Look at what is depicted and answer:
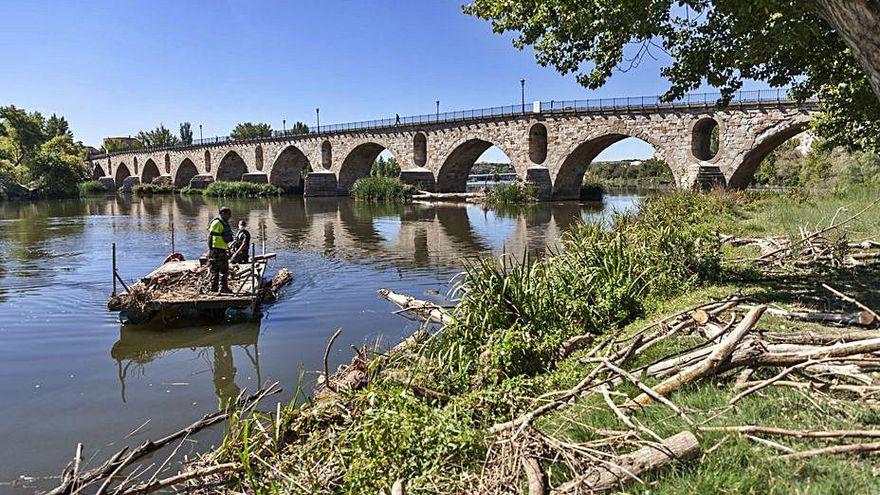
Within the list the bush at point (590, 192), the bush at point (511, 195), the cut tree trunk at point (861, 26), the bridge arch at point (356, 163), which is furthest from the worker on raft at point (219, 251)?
the bridge arch at point (356, 163)

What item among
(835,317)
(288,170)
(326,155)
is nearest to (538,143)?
(326,155)

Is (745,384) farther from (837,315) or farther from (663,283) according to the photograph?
(663,283)

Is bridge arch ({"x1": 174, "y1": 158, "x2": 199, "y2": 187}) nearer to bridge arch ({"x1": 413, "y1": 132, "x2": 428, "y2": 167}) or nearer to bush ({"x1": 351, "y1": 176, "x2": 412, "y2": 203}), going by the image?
bush ({"x1": 351, "y1": 176, "x2": 412, "y2": 203})

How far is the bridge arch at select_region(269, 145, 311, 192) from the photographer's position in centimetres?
6188

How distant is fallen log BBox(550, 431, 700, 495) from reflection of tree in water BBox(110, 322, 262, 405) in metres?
5.45

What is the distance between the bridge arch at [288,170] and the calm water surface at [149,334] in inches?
1531

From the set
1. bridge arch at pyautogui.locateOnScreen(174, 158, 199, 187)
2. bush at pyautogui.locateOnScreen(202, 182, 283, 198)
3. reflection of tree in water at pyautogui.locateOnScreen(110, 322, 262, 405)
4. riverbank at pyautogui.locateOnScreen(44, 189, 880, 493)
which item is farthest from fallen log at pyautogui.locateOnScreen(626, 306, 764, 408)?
bridge arch at pyautogui.locateOnScreen(174, 158, 199, 187)

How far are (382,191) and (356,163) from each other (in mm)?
13500

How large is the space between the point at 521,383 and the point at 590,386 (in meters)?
0.92

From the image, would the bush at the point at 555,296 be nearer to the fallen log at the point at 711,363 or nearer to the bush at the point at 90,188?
the fallen log at the point at 711,363

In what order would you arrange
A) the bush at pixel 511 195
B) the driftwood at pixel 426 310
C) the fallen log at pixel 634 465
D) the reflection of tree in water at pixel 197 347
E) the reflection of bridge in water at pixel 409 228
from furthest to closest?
the bush at pixel 511 195 < the reflection of bridge in water at pixel 409 228 < the reflection of tree in water at pixel 197 347 < the driftwood at pixel 426 310 < the fallen log at pixel 634 465

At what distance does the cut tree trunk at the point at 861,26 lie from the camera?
4.27 m

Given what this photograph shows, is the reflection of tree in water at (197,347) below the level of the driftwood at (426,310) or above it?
below

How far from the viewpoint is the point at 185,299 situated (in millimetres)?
9922
